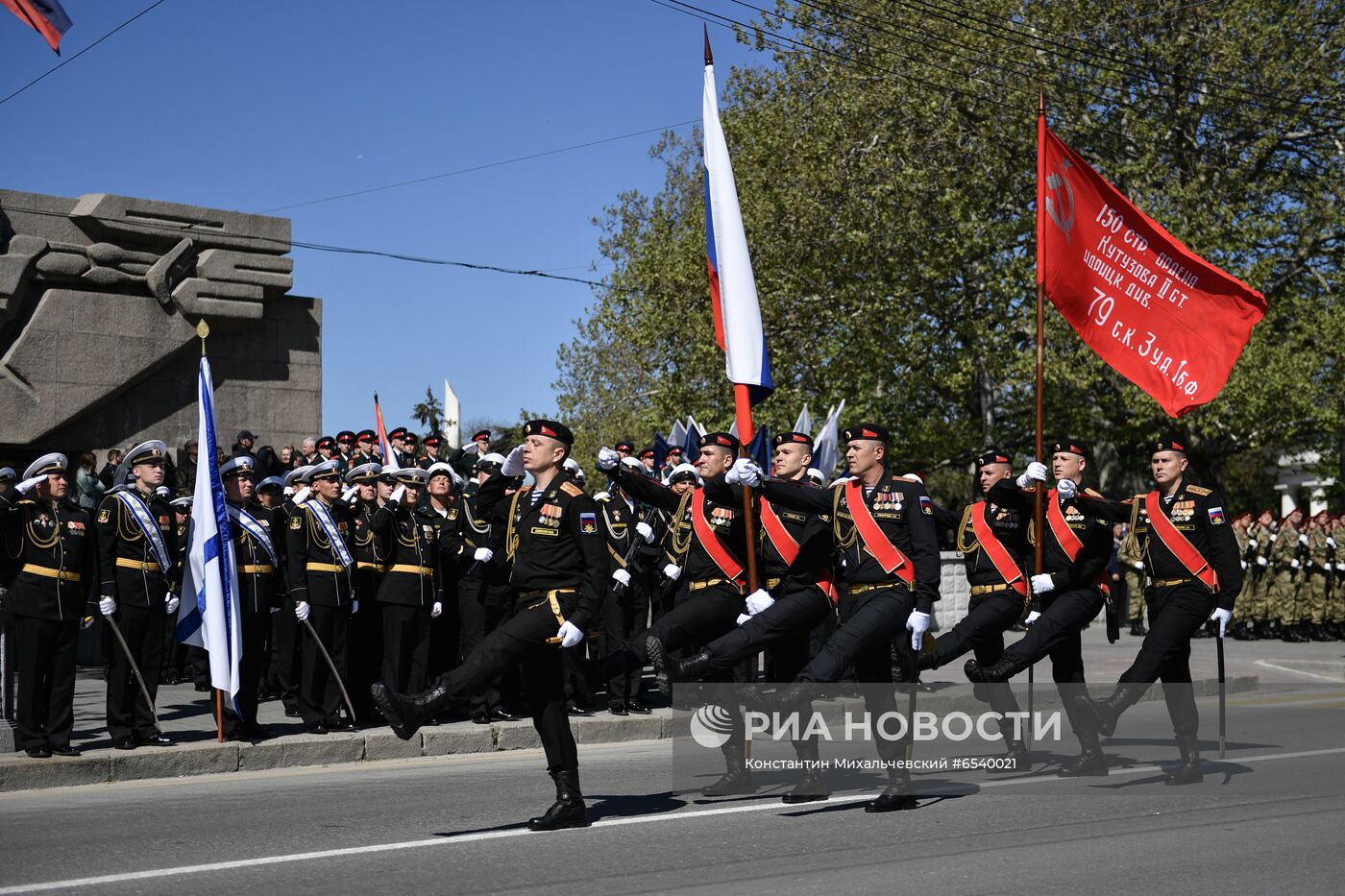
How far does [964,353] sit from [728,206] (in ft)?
71.9

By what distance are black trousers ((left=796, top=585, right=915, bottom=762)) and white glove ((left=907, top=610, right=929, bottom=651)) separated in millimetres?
47

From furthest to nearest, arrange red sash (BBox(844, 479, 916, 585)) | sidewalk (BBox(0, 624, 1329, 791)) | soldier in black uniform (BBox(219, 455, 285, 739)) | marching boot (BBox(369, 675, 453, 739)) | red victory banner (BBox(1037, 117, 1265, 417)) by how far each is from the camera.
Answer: soldier in black uniform (BBox(219, 455, 285, 739)), red victory banner (BBox(1037, 117, 1265, 417)), sidewalk (BBox(0, 624, 1329, 791)), red sash (BBox(844, 479, 916, 585)), marching boot (BBox(369, 675, 453, 739))

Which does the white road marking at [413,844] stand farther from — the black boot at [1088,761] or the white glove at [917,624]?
the white glove at [917,624]

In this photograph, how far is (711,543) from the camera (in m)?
8.94

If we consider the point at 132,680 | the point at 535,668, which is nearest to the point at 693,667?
the point at 535,668

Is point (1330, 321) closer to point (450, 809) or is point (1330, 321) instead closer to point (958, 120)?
point (958, 120)

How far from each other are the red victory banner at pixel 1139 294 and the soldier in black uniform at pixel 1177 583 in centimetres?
127

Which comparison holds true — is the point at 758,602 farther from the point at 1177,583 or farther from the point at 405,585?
the point at 405,585

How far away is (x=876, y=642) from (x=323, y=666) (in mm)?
5276

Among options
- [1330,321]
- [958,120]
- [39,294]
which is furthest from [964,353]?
[39,294]

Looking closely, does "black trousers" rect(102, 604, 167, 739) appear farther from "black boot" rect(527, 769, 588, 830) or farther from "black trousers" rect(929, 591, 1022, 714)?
"black trousers" rect(929, 591, 1022, 714)

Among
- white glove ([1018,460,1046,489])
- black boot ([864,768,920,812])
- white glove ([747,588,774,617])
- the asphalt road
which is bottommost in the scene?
the asphalt road

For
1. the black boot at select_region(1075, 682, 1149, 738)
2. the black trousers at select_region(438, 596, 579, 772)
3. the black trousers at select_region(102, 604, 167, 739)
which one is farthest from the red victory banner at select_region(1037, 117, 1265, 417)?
the black trousers at select_region(102, 604, 167, 739)

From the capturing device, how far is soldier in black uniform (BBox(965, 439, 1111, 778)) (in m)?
9.59
